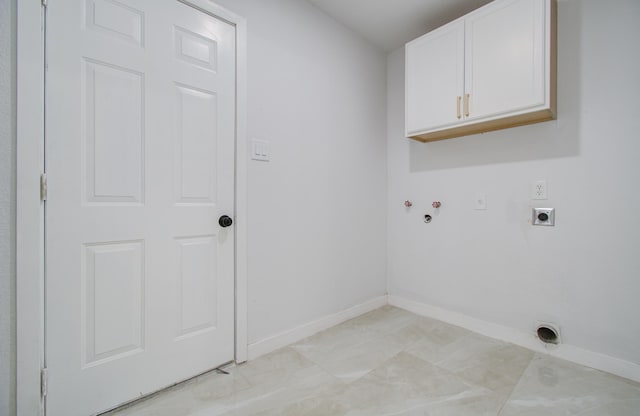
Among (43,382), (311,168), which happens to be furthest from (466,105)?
(43,382)

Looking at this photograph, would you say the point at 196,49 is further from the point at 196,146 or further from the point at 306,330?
the point at 306,330

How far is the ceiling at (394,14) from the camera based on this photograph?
6.57 ft

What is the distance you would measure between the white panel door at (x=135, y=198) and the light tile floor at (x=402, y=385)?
247 millimetres

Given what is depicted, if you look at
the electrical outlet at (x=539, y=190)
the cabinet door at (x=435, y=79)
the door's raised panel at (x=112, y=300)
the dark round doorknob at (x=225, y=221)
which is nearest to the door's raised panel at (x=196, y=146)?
the dark round doorknob at (x=225, y=221)

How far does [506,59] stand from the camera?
5.54ft

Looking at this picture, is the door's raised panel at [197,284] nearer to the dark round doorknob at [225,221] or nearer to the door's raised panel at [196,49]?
the dark round doorknob at [225,221]

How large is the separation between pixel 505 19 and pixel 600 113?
30.6 inches

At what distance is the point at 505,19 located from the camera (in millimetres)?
1685

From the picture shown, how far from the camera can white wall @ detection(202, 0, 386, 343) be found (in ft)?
5.88

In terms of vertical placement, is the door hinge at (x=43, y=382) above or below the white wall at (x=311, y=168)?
below

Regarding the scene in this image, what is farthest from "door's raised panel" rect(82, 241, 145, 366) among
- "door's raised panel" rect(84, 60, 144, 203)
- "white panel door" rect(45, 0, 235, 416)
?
"door's raised panel" rect(84, 60, 144, 203)

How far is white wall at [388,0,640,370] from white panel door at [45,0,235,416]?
1.73 metres

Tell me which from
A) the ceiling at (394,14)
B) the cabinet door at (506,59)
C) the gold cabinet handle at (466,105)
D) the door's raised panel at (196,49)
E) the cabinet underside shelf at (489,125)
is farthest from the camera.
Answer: the ceiling at (394,14)

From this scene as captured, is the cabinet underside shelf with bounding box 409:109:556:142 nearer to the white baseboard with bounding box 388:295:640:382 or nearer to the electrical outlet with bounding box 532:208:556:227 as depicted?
the electrical outlet with bounding box 532:208:556:227
